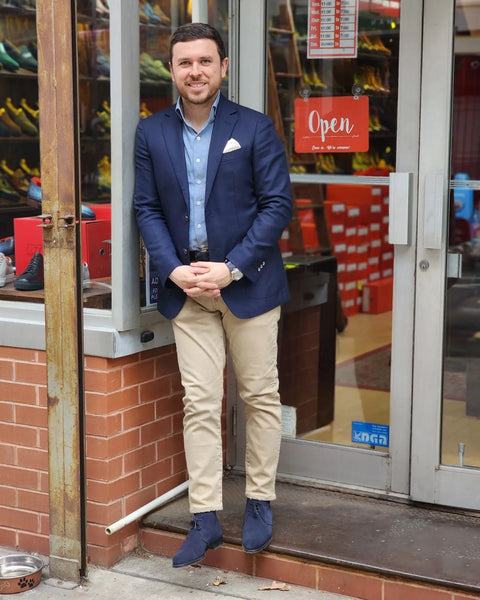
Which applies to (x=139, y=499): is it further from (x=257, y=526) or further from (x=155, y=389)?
(x=257, y=526)

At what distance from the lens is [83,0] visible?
5.04 metres

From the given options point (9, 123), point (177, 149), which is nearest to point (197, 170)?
point (177, 149)

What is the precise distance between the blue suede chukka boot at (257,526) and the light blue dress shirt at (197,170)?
98 cm

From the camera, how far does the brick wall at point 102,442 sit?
12.2 ft

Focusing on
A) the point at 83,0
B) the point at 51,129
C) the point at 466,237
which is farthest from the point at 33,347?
the point at 83,0

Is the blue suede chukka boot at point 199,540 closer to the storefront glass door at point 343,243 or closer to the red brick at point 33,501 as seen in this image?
the red brick at point 33,501

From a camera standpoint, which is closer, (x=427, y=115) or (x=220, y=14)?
(x=427, y=115)

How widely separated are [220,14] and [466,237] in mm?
1345

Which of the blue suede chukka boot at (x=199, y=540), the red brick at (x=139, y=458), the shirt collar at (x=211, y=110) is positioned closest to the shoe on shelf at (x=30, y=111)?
the shirt collar at (x=211, y=110)

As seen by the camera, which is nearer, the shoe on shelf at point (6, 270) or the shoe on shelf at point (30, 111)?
the shoe on shelf at point (6, 270)

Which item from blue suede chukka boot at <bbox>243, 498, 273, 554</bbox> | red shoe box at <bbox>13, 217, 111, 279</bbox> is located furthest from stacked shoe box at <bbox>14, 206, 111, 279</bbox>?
blue suede chukka boot at <bbox>243, 498, 273, 554</bbox>

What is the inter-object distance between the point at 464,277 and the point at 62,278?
1550 mm

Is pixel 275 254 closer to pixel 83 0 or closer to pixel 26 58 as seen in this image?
pixel 26 58

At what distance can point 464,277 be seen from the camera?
388cm
